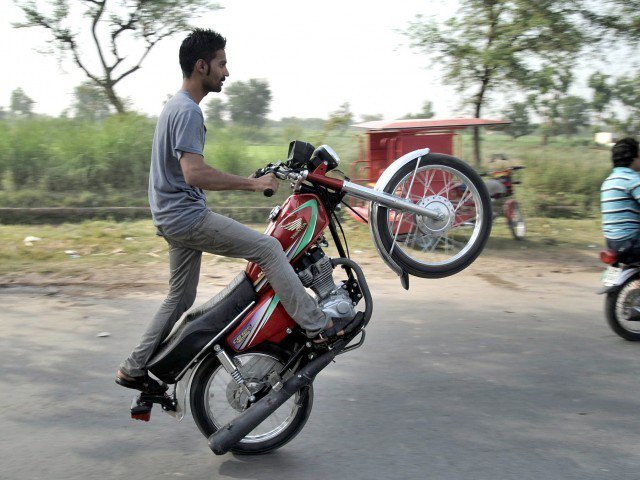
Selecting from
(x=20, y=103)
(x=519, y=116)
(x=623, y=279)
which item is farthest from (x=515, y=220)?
(x=20, y=103)

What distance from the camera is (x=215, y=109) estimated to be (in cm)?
1309

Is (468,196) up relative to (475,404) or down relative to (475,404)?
up

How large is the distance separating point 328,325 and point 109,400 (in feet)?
4.92

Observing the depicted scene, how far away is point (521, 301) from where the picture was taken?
6180 millimetres

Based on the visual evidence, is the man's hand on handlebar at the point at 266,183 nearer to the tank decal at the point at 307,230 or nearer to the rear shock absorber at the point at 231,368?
the tank decal at the point at 307,230

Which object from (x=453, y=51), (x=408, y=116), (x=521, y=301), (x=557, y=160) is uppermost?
(x=453, y=51)

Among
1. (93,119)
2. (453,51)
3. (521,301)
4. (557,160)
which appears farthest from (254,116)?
(521,301)

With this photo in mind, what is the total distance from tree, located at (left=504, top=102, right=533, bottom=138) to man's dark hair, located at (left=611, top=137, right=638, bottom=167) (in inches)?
240

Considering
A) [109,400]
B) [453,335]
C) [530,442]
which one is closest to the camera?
[530,442]

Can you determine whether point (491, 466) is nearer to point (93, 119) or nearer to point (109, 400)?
point (109, 400)

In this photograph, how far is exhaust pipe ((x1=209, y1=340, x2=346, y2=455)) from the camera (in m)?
3.21

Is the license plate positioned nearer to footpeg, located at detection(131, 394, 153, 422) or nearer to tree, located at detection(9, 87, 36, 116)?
footpeg, located at detection(131, 394, 153, 422)

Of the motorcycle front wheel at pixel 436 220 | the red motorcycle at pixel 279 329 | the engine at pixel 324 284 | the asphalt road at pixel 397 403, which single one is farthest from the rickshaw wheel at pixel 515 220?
the engine at pixel 324 284

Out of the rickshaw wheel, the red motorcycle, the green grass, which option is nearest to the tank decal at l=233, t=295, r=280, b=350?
the red motorcycle
